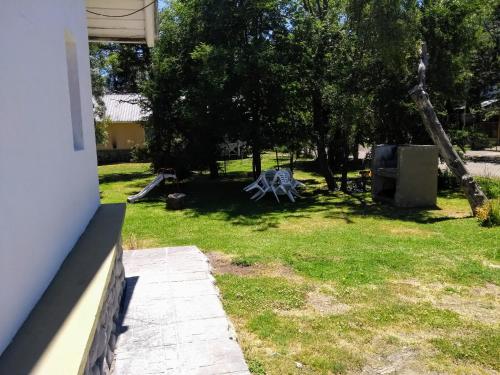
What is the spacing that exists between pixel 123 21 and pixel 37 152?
414 centimetres

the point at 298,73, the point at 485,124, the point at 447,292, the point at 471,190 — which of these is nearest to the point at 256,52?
the point at 298,73

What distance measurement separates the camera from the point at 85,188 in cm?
411

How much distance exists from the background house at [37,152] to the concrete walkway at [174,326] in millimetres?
1194

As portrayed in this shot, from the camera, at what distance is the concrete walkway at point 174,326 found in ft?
12.1

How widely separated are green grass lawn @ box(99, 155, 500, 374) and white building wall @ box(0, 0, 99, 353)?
219 cm

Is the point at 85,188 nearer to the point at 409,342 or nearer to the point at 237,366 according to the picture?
the point at 237,366

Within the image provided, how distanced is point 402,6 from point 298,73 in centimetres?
394

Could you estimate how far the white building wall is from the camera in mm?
2029

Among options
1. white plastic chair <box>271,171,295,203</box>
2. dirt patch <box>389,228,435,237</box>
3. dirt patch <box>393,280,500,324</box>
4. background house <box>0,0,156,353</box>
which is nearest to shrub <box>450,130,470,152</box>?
white plastic chair <box>271,171,295,203</box>

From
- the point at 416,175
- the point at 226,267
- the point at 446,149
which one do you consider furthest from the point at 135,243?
the point at 446,149

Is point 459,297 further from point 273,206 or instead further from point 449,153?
point 273,206

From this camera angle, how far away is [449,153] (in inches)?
437

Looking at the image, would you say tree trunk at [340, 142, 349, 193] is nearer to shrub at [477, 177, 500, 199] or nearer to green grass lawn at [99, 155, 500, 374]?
green grass lawn at [99, 155, 500, 374]

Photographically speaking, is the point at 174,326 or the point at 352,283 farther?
the point at 352,283
